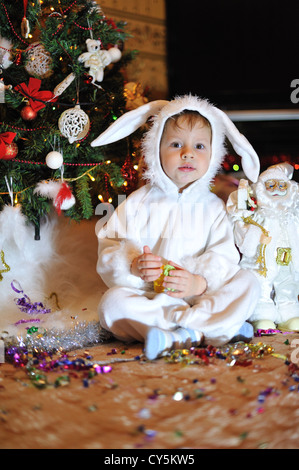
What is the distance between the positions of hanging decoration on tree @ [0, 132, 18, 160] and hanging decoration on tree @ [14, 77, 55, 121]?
11 cm

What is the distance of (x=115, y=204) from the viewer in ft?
7.39

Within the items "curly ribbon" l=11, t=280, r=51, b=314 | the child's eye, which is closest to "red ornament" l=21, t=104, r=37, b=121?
the child's eye

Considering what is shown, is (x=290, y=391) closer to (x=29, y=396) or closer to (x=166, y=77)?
(x=29, y=396)

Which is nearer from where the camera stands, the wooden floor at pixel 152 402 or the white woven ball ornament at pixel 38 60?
the wooden floor at pixel 152 402

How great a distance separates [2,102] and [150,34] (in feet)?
4.16

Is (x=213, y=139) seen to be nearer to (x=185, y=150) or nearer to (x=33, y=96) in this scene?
(x=185, y=150)

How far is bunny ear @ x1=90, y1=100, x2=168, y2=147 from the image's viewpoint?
1.85 m

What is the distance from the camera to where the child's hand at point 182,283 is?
1562 mm

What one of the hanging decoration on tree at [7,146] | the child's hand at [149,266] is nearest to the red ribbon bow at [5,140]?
the hanging decoration on tree at [7,146]

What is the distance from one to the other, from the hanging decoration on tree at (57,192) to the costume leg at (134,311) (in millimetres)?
486

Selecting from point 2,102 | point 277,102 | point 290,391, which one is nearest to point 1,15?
point 2,102

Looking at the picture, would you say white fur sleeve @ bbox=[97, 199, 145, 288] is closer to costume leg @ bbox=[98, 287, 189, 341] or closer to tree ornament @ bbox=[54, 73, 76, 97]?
costume leg @ bbox=[98, 287, 189, 341]

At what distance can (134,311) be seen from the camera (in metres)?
1.57

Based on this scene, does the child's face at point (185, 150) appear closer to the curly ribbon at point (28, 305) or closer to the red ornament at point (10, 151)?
the red ornament at point (10, 151)
